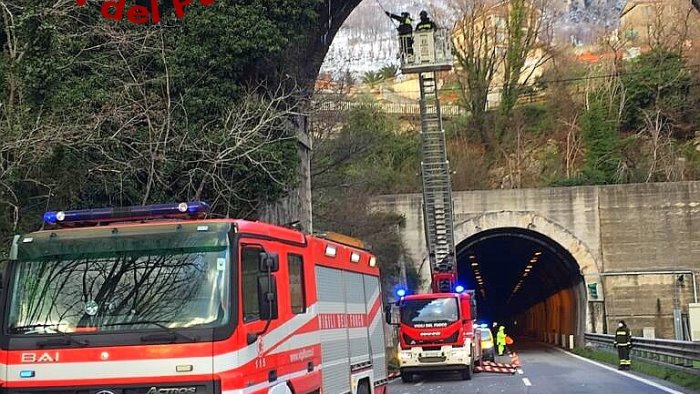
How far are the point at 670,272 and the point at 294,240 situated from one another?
35.7 meters

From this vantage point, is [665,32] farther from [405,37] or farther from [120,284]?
[120,284]

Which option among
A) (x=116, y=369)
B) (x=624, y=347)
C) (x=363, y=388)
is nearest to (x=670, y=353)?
(x=624, y=347)

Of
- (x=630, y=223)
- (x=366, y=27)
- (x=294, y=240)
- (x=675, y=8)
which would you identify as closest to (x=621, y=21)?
(x=675, y=8)

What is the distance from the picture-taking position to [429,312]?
23844 mm

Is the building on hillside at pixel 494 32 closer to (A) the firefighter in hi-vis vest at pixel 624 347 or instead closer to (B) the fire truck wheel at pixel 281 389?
(A) the firefighter in hi-vis vest at pixel 624 347

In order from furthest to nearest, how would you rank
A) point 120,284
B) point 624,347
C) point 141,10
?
point 624,347, point 141,10, point 120,284

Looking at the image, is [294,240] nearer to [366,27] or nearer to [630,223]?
[630,223]

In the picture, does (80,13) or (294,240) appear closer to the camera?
(294,240)

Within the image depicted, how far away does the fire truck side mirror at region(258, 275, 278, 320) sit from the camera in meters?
7.65

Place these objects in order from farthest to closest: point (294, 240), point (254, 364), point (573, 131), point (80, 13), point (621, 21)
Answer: point (621, 21), point (573, 131), point (80, 13), point (294, 240), point (254, 364)

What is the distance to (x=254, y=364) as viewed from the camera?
25.0 ft

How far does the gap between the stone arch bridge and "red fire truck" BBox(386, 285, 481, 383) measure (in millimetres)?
18143

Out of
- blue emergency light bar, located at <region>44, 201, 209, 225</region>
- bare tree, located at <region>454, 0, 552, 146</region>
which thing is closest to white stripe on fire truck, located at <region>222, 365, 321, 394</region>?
blue emergency light bar, located at <region>44, 201, 209, 225</region>

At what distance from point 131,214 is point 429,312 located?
53.4 feet
